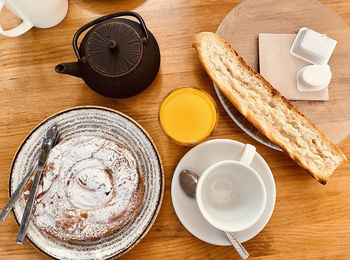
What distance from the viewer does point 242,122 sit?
3.72 feet

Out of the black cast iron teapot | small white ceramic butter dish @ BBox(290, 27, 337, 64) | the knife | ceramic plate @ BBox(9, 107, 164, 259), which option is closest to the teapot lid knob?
the black cast iron teapot

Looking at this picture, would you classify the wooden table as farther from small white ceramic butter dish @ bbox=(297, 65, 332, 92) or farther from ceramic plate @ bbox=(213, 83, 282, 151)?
small white ceramic butter dish @ bbox=(297, 65, 332, 92)

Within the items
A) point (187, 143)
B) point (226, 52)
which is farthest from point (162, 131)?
point (226, 52)

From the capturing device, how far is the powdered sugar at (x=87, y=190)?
967 mm

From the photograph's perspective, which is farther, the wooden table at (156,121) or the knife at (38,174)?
the wooden table at (156,121)

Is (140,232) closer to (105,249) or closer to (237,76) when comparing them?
(105,249)

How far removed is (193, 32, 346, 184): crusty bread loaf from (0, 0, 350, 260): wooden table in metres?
0.07

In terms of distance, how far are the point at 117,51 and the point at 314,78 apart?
699 millimetres

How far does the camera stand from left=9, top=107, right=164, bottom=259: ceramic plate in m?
1.04

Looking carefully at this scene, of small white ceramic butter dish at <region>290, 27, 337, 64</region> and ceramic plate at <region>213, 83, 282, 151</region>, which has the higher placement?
small white ceramic butter dish at <region>290, 27, 337, 64</region>

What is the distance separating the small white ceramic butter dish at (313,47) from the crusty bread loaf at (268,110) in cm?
19

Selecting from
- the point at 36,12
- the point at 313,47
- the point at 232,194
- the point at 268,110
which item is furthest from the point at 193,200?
the point at 36,12

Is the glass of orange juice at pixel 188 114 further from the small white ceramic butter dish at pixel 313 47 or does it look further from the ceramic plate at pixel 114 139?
the small white ceramic butter dish at pixel 313 47

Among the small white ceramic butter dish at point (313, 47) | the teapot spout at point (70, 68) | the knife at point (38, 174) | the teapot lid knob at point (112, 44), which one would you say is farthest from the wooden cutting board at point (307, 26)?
the knife at point (38, 174)
